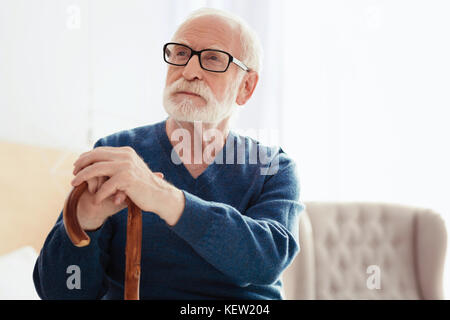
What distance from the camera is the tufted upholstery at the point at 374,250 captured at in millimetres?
1815

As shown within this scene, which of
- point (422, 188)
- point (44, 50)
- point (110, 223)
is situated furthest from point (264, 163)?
point (422, 188)

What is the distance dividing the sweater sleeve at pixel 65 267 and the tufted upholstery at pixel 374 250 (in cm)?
Result: 116

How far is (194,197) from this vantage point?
0.67 meters

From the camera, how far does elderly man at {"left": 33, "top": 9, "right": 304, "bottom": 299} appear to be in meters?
0.64

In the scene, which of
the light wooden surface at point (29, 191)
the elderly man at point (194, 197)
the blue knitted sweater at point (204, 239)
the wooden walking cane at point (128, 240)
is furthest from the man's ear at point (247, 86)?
the light wooden surface at point (29, 191)

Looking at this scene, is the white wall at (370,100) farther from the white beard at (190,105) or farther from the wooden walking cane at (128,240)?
the wooden walking cane at (128,240)

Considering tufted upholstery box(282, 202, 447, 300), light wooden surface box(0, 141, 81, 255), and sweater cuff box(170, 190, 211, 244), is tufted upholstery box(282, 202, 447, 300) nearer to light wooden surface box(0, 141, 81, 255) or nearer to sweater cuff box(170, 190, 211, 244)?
light wooden surface box(0, 141, 81, 255)

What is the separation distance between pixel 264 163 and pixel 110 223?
1.19ft

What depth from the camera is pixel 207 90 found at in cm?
90

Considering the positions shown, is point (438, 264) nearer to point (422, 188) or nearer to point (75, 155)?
point (422, 188)

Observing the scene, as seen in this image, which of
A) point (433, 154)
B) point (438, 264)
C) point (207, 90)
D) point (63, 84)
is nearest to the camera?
point (207, 90)

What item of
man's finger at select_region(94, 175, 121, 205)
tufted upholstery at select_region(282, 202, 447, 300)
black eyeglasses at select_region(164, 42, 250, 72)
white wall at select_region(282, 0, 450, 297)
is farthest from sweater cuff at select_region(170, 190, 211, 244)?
white wall at select_region(282, 0, 450, 297)

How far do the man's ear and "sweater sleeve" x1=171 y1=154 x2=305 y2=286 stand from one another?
0.29 m

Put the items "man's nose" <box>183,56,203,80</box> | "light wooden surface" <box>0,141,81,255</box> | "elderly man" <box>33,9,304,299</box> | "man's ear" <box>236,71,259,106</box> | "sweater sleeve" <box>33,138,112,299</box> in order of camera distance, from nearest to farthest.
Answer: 1. "elderly man" <box>33,9,304,299</box>
2. "sweater sleeve" <box>33,138,112,299</box>
3. "man's nose" <box>183,56,203,80</box>
4. "man's ear" <box>236,71,259,106</box>
5. "light wooden surface" <box>0,141,81,255</box>
